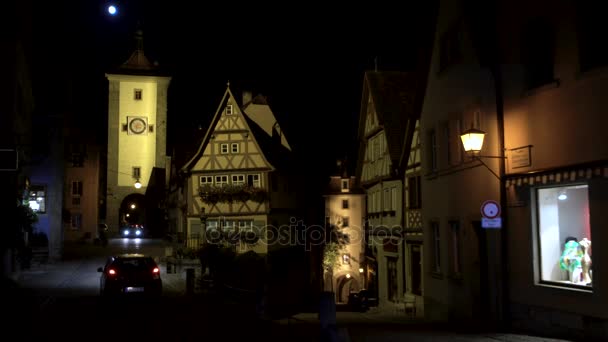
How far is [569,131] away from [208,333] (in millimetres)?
8570

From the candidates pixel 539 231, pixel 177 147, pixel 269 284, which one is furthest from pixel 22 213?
pixel 177 147

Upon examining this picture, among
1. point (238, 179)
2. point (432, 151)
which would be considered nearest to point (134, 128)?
point (238, 179)

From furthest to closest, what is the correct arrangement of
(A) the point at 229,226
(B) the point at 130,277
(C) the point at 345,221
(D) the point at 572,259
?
1. (A) the point at 229,226
2. (C) the point at 345,221
3. (B) the point at 130,277
4. (D) the point at 572,259

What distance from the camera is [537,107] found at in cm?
1438

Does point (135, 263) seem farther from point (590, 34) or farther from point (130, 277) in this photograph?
point (590, 34)

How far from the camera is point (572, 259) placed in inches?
528

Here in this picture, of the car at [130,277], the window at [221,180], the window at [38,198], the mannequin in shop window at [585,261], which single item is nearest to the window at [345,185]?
the window at [221,180]

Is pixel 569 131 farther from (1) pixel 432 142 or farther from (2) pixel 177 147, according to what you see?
(2) pixel 177 147

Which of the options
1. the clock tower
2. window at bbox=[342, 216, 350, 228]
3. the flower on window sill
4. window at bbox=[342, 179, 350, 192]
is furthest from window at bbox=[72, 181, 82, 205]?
window at bbox=[342, 216, 350, 228]

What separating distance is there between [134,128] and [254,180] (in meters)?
28.8

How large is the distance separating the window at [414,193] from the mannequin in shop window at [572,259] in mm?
12653

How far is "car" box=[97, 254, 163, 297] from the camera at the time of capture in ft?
68.2

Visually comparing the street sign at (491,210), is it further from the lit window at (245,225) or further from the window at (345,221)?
the lit window at (245,225)

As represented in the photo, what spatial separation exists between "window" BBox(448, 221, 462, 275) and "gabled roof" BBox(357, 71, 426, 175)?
7747 millimetres
